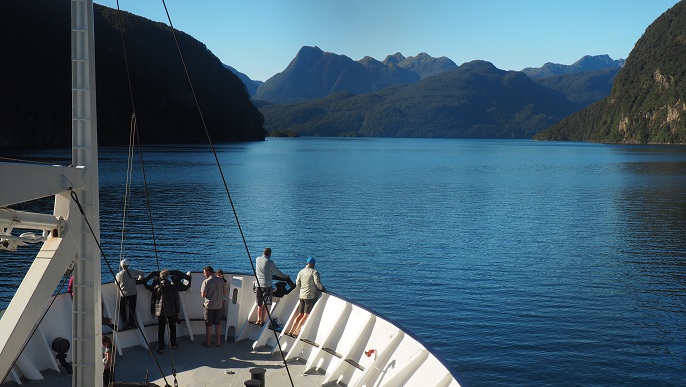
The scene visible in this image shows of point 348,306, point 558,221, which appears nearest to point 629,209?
point 558,221

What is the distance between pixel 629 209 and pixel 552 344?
4127 cm

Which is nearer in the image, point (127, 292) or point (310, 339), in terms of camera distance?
point (310, 339)

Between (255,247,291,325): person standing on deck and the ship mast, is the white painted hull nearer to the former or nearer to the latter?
(255,247,291,325): person standing on deck

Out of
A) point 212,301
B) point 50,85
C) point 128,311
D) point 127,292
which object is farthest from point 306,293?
point 50,85

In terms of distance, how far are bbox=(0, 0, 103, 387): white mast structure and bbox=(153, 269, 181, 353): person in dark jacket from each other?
221 inches

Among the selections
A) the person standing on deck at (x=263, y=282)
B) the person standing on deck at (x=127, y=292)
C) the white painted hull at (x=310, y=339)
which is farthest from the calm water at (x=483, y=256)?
the person standing on deck at (x=127, y=292)

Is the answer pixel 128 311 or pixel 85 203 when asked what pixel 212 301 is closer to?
pixel 128 311

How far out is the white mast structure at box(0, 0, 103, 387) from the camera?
8242mm

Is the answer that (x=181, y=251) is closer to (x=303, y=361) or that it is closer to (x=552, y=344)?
(x=552, y=344)

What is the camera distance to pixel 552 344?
2244 centimetres

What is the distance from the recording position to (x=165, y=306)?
15.2m

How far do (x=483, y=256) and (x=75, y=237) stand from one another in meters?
30.5

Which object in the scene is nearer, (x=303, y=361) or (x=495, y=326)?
(x=303, y=361)

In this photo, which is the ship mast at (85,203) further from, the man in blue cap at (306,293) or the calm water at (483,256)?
the calm water at (483,256)
